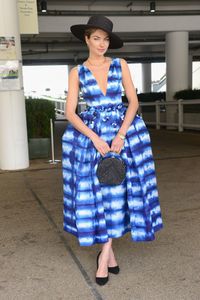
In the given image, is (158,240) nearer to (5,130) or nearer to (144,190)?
(144,190)

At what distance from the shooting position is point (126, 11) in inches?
544

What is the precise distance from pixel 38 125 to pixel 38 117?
16 cm

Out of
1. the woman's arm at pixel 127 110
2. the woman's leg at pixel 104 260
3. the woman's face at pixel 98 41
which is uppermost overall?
the woman's face at pixel 98 41

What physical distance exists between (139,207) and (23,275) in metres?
0.96

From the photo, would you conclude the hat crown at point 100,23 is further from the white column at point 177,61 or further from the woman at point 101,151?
the white column at point 177,61

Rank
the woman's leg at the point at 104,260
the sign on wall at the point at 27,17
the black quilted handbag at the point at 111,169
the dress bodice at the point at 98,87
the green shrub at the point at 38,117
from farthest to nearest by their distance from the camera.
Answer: the green shrub at the point at 38,117, the sign on wall at the point at 27,17, the woman's leg at the point at 104,260, the dress bodice at the point at 98,87, the black quilted handbag at the point at 111,169

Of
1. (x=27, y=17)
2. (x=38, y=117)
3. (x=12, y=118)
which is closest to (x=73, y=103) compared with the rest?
(x=12, y=118)

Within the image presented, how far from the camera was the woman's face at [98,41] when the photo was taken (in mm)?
2568

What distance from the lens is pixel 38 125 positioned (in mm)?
8023

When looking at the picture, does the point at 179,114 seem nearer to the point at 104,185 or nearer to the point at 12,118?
the point at 12,118

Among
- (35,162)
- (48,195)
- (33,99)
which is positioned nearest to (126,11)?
(33,99)

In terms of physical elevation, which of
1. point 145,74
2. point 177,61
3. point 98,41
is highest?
point 145,74

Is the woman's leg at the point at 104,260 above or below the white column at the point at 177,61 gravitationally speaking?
below

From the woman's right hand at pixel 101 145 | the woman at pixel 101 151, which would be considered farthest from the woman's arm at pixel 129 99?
the woman's right hand at pixel 101 145
